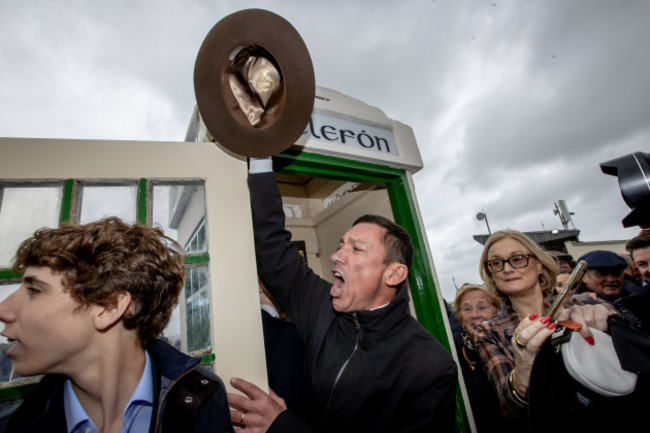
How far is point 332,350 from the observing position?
1.49 m

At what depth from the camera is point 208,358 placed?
123 cm

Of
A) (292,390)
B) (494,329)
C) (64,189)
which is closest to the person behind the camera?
(64,189)

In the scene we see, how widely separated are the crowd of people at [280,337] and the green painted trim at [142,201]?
171mm

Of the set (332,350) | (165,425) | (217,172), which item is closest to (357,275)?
(332,350)

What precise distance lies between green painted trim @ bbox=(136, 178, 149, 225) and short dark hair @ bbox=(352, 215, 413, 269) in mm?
1150

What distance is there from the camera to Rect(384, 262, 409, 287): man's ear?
5.56 feet

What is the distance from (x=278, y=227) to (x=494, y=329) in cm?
141

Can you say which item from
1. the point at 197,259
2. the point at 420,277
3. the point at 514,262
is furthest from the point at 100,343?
the point at 514,262

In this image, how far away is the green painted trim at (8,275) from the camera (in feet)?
3.54

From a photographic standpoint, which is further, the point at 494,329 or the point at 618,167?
the point at 494,329

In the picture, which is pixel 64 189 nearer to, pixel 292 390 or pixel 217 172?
pixel 217 172

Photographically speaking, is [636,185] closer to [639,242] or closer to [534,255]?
[534,255]

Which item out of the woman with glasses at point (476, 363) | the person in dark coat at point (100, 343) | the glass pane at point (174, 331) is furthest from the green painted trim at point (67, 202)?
the woman with glasses at point (476, 363)

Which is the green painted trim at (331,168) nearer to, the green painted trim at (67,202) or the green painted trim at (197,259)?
the green painted trim at (197,259)
